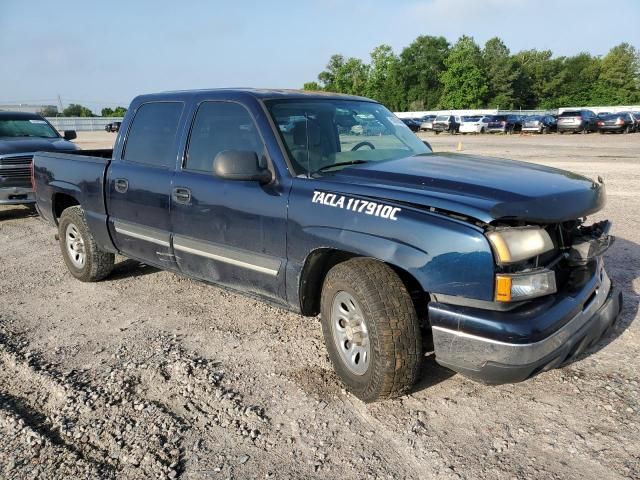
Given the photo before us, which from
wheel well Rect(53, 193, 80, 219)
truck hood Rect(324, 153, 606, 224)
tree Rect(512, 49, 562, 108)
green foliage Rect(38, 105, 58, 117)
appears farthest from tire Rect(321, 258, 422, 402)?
tree Rect(512, 49, 562, 108)

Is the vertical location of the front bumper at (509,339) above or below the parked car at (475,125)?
above

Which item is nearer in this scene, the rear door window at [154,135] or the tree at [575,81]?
the rear door window at [154,135]

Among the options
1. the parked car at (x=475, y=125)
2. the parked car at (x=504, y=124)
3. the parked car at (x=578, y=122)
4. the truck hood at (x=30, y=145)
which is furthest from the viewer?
the parked car at (x=475, y=125)

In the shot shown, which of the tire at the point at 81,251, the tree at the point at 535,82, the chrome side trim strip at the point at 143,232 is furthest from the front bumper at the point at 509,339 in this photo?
the tree at the point at 535,82

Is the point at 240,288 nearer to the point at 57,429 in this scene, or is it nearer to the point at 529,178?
the point at 57,429

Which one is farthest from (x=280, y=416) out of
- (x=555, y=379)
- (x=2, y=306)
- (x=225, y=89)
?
(x=2, y=306)

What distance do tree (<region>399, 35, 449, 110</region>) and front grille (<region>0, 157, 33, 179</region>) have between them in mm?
89677

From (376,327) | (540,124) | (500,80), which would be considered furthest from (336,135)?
(500,80)

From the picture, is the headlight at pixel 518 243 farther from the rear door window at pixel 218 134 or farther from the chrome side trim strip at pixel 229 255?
the rear door window at pixel 218 134

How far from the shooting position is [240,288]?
3850mm

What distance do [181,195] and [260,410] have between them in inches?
70.2

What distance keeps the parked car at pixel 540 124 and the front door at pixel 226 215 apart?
37364mm

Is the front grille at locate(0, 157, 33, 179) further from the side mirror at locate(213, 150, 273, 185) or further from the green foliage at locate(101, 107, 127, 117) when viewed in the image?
the green foliage at locate(101, 107, 127, 117)

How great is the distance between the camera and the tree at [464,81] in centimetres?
Answer: 8281
